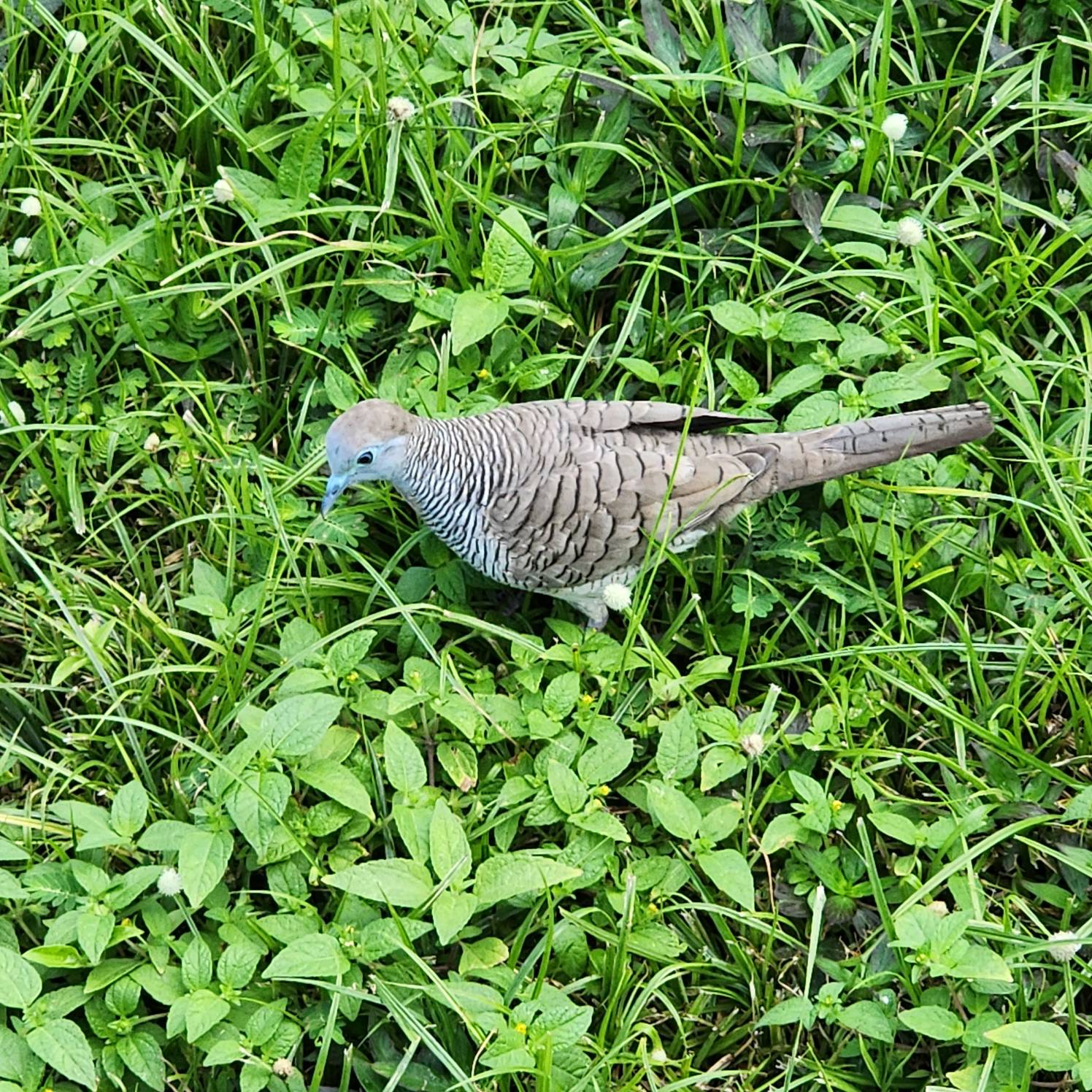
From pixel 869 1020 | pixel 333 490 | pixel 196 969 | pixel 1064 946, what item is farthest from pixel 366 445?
pixel 1064 946

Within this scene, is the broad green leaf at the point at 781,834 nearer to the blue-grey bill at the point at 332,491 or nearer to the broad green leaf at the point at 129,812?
the blue-grey bill at the point at 332,491

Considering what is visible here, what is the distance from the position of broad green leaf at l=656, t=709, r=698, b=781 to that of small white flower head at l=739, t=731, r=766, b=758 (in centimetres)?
12

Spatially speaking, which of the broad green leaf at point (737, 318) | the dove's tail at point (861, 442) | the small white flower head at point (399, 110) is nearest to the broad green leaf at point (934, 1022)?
the dove's tail at point (861, 442)

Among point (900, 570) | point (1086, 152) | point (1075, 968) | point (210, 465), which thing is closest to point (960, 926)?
point (1075, 968)

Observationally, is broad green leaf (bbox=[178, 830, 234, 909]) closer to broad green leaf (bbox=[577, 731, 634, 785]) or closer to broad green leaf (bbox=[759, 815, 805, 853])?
broad green leaf (bbox=[577, 731, 634, 785])

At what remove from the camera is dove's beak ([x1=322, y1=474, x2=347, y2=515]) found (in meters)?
3.47

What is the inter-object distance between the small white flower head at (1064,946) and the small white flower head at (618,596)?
126 centimetres

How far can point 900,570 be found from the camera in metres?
3.68

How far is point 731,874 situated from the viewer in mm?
3193

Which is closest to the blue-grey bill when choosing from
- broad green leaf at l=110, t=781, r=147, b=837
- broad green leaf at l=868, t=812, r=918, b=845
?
broad green leaf at l=110, t=781, r=147, b=837

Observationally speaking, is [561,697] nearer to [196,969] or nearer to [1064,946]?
[196,969]

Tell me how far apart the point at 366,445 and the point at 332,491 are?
0.16 m

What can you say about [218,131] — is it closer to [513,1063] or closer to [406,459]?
[406,459]

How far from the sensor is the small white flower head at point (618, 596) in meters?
3.51
